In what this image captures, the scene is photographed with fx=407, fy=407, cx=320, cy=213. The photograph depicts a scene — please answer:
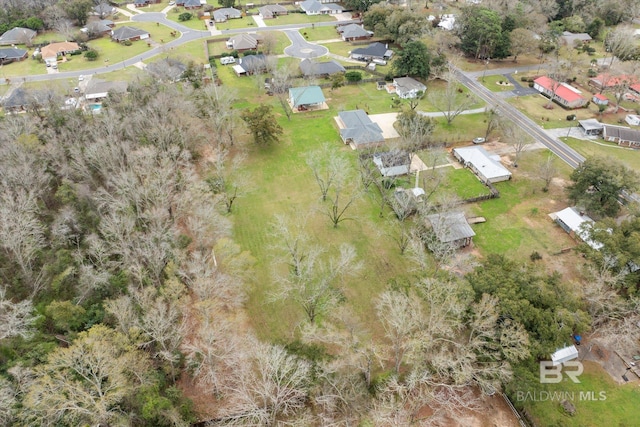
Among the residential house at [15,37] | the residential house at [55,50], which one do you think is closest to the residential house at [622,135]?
the residential house at [55,50]

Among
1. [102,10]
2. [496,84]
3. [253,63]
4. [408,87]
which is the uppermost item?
[102,10]

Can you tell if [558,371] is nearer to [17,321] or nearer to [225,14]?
[17,321]

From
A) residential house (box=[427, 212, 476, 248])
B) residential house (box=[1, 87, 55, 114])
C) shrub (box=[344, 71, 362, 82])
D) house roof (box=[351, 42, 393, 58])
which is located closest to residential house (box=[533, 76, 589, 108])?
house roof (box=[351, 42, 393, 58])

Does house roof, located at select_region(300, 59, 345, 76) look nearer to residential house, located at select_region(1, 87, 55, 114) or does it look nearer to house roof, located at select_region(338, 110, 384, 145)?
house roof, located at select_region(338, 110, 384, 145)

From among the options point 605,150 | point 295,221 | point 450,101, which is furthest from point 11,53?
point 605,150

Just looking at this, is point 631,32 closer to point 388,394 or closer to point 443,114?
point 443,114

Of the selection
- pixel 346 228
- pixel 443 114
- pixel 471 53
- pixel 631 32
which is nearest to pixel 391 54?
pixel 471 53
